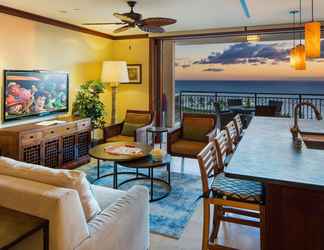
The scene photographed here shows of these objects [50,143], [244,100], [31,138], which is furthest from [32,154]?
[244,100]

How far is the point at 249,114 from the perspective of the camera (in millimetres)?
7543

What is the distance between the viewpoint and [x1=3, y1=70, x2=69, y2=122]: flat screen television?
4285mm

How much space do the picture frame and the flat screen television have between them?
1792 mm

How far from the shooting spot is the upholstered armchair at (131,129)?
513 centimetres

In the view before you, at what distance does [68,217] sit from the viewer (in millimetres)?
1633

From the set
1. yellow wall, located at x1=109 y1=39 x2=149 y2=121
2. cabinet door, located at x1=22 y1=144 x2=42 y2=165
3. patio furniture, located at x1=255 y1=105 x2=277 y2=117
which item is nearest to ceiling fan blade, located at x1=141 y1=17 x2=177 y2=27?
cabinet door, located at x1=22 y1=144 x2=42 y2=165

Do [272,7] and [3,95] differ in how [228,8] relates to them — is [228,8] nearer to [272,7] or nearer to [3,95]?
[272,7]

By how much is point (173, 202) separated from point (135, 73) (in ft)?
13.0

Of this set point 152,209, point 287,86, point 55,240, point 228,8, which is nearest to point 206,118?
point 228,8

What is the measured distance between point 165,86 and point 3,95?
190 inches

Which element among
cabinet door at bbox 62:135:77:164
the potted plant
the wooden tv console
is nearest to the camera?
the wooden tv console

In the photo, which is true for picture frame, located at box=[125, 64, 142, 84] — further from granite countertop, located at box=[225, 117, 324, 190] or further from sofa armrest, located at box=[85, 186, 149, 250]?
sofa armrest, located at box=[85, 186, 149, 250]

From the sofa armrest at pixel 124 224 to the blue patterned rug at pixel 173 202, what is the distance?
48 cm

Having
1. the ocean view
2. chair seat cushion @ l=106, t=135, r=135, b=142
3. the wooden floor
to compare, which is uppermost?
the ocean view
